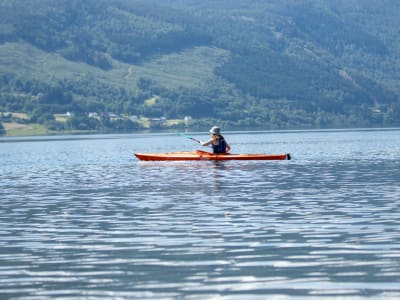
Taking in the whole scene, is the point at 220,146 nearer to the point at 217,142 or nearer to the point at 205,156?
the point at 217,142

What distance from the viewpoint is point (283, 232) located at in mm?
27516

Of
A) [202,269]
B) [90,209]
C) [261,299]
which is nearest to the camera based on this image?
[261,299]

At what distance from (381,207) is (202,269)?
43.5ft

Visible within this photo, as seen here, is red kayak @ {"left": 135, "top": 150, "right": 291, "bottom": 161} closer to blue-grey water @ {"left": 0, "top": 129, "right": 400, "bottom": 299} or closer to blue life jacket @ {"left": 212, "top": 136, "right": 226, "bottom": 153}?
blue life jacket @ {"left": 212, "top": 136, "right": 226, "bottom": 153}

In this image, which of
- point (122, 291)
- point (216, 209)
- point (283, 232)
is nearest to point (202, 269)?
point (122, 291)

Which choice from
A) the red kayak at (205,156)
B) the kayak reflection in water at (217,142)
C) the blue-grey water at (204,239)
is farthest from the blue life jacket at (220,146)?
the blue-grey water at (204,239)

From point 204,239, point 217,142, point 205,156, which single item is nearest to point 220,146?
point 217,142

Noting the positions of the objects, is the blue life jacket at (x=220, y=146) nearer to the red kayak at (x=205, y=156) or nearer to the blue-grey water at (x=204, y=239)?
the red kayak at (x=205, y=156)

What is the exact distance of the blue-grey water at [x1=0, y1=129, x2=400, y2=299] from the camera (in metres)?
20.2

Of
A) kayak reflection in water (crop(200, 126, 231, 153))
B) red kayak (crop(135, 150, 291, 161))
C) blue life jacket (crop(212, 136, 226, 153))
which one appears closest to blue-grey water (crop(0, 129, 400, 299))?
kayak reflection in water (crop(200, 126, 231, 153))

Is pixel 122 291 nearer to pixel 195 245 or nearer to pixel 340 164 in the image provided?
pixel 195 245

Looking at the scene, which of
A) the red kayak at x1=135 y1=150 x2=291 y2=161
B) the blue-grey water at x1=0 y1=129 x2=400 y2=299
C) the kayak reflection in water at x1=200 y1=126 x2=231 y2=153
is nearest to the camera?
the blue-grey water at x1=0 y1=129 x2=400 y2=299

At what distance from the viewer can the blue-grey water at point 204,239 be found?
2022 cm

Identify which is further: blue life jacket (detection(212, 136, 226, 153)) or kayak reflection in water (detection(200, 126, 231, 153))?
blue life jacket (detection(212, 136, 226, 153))
